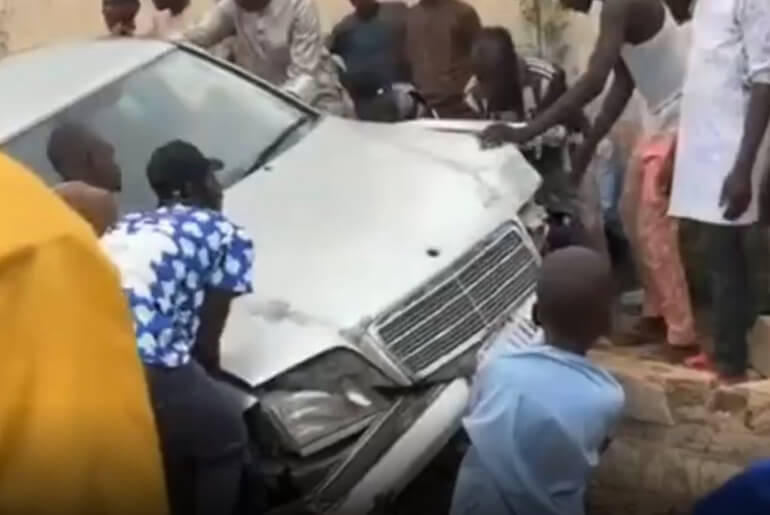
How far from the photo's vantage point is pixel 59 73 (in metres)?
6.31

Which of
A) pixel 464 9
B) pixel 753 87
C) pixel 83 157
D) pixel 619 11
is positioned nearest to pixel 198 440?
pixel 83 157

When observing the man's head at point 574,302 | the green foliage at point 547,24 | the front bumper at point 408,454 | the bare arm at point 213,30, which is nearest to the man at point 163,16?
the bare arm at point 213,30

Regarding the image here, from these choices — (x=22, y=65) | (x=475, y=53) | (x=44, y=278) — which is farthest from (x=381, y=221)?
(x=44, y=278)

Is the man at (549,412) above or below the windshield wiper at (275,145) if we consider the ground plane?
above

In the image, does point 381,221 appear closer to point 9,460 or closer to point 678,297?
point 678,297

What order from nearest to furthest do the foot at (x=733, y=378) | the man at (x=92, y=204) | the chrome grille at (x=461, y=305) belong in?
1. the man at (x=92, y=204)
2. the chrome grille at (x=461, y=305)
3. the foot at (x=733, y=378)

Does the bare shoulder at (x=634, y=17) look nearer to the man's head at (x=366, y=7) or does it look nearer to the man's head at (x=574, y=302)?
the man's head at (x=574, y=302)

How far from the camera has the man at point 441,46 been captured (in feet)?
28.1

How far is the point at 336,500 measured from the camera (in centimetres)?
467

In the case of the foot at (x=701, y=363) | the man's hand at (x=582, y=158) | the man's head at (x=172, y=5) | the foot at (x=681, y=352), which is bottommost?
the foot at (x=681, y=352)

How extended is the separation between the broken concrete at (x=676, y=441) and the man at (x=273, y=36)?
7.55 ft

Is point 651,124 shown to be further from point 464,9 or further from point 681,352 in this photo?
point 464,9

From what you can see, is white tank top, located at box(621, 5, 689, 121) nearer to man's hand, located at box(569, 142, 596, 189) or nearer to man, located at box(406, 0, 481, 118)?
man's hand, located at box(569, 142, 596, 189)

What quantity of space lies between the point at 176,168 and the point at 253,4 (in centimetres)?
292
